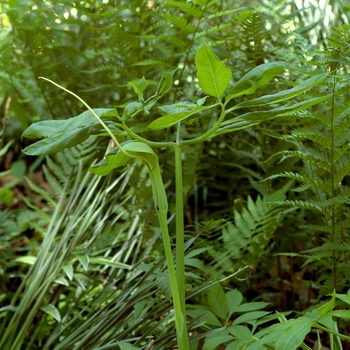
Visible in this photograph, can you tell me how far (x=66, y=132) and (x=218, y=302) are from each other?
0.33 meters

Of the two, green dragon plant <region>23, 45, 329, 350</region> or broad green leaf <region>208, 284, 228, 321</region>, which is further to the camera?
broad green leaf <region>208, 284, 228, 321</region>

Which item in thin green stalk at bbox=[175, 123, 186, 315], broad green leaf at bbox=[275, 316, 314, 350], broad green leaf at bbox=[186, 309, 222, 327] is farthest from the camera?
broad green leaf at bbox=[186, 309, 222, 327]

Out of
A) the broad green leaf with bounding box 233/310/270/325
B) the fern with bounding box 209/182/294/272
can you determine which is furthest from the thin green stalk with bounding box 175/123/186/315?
the fern with bounding box 209/182/294/272

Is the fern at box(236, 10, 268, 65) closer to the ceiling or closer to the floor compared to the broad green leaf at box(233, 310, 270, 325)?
closer to the ceiling

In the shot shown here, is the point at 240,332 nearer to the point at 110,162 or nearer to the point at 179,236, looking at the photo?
the point at 179,236

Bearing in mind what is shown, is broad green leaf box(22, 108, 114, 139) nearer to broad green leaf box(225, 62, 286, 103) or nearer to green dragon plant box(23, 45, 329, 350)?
green dragon plant box(23, 45, 329, 350)

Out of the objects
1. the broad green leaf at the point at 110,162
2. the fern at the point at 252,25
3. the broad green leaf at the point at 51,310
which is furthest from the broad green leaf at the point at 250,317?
the fern at the point at 252,25

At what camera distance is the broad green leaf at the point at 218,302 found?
65 centimetres

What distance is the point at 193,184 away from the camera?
3.97 ft

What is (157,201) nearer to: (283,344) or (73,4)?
(283,344)

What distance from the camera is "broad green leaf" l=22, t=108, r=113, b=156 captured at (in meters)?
0.48

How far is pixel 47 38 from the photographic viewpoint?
133 cm

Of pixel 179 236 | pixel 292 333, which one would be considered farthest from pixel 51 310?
pixel 292 333

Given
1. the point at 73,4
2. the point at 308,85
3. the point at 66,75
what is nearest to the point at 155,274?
the point at 308,85
